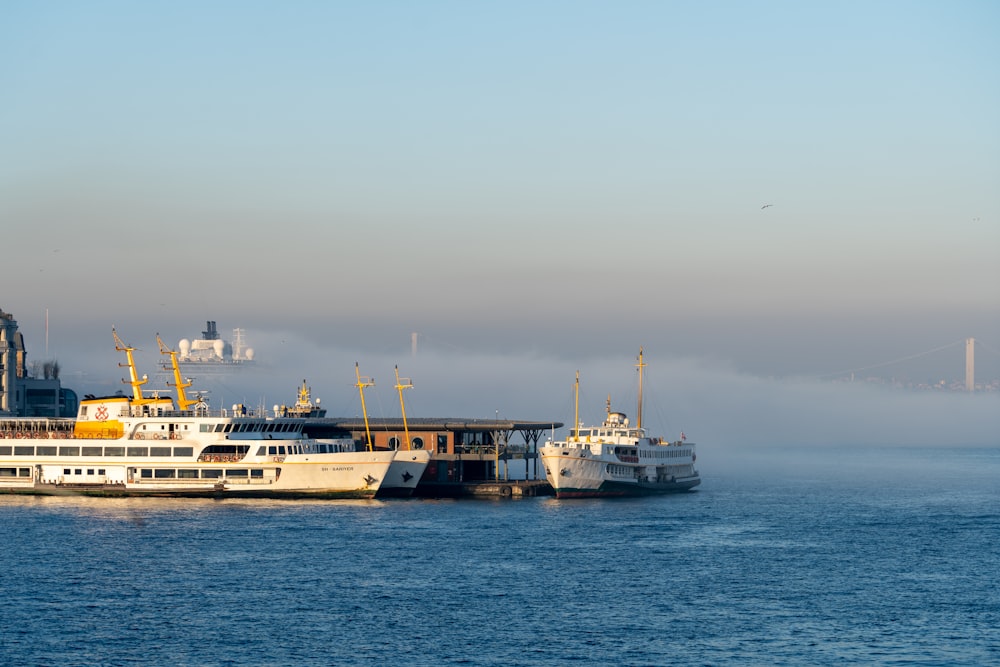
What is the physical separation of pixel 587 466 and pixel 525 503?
967 centimetres

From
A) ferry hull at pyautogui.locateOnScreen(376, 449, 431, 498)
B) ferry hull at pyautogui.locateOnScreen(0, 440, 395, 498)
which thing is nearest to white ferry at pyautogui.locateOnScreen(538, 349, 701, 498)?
ferry hull at pyautogui.locateOnScreen(376, 449, 431, 498)

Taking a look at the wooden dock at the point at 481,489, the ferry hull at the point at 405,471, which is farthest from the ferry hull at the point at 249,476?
the wooden dock at the point at 481,489

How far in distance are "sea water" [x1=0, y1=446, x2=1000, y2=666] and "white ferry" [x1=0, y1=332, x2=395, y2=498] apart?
5.40 m

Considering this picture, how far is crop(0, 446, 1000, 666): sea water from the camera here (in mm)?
60594

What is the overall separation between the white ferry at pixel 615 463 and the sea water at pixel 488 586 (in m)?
12.0

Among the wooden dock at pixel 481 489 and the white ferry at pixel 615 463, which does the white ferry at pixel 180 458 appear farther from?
the white ferry at pixel 615 463

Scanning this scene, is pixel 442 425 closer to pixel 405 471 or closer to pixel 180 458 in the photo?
pixel 405 471

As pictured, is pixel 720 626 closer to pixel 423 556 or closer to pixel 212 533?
pixel 423 556

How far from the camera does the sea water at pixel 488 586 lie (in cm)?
6059

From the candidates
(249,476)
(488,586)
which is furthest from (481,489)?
(488,586)

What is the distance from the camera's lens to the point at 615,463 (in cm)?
13488

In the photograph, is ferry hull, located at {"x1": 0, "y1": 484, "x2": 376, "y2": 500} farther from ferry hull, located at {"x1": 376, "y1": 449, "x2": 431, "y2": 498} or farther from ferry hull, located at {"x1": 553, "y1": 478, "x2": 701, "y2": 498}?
ferry hull, located at {"x1": 553, "y1": 478, "x2": 701, "y2": 498}

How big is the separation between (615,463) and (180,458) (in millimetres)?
43140

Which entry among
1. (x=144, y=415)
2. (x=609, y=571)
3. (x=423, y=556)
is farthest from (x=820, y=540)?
(x=144, y=415)
